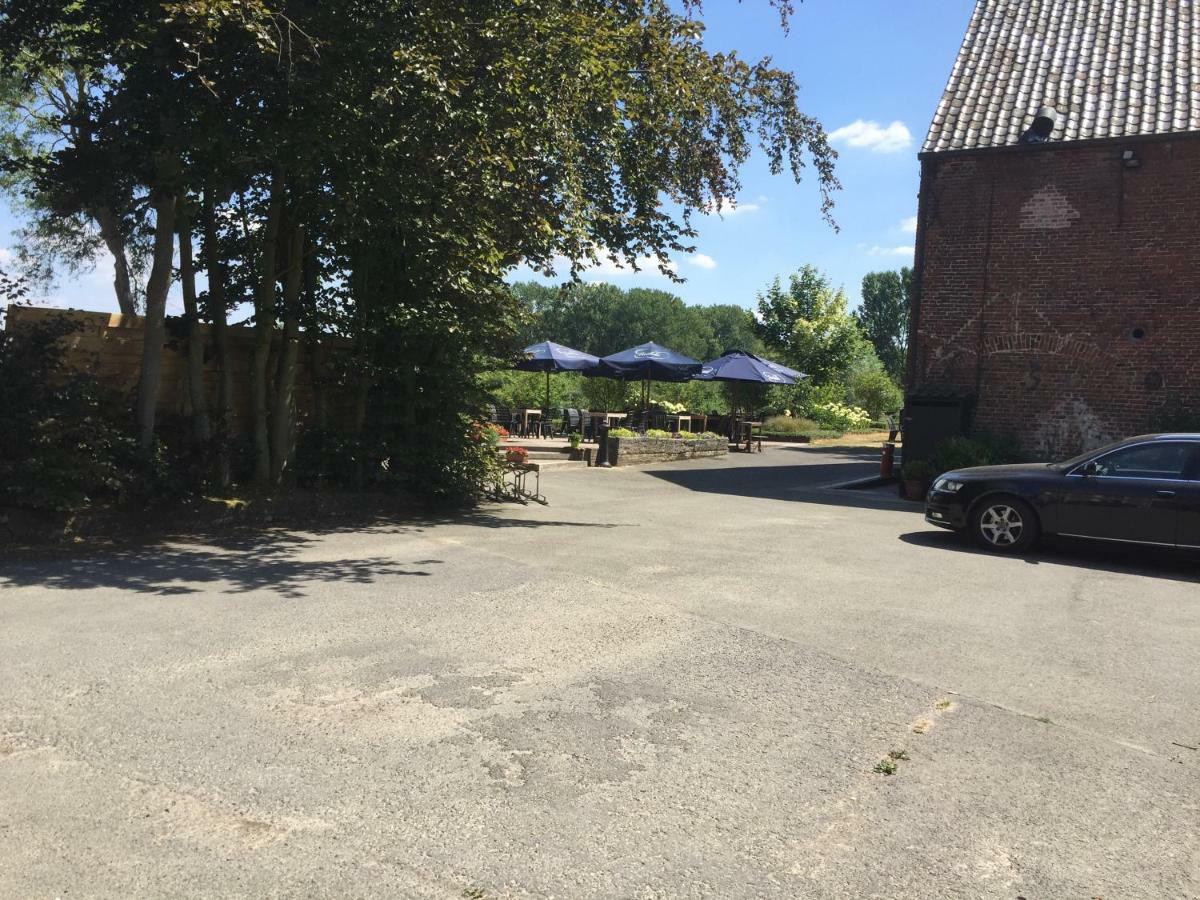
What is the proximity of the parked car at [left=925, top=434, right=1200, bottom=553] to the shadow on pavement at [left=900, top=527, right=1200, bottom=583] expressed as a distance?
0.14 metres

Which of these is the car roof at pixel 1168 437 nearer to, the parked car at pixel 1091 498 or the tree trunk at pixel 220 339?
the parked car at pixel 1091 498

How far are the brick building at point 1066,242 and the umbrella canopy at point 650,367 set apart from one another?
7.53m

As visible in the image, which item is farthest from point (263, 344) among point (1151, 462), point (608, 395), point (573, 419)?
point (608, 395)

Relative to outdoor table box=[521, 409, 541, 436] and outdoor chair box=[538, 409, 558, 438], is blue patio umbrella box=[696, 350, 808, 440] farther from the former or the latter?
outdoor table box=[521, 409, 541, 436]

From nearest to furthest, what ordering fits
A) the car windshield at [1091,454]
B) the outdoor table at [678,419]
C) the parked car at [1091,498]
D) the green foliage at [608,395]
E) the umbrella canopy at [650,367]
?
1. the parked car at [1091,498]
2. the car windshield at [1091,454]
3. the umbrella canopy at [650,367]
4. the outdoor table at [678,419]
5. the green foliage at [608,395]

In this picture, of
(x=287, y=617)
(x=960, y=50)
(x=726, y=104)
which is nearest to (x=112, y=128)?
(x=287, y=617)

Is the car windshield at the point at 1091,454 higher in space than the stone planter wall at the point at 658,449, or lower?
higher

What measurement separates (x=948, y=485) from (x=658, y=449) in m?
11.0

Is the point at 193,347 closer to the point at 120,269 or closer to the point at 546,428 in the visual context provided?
the point at 120,269

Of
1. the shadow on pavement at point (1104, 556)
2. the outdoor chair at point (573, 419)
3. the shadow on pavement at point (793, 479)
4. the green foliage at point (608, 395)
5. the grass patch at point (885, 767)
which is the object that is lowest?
the grass patch at point (885, 767)

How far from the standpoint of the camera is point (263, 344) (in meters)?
10.9

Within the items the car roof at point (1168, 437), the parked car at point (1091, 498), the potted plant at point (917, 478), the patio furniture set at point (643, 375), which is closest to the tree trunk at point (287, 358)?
the parked car at point (1091, 498)

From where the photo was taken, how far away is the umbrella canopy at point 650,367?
23.3m

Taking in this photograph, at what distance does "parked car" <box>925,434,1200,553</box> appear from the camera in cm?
930
